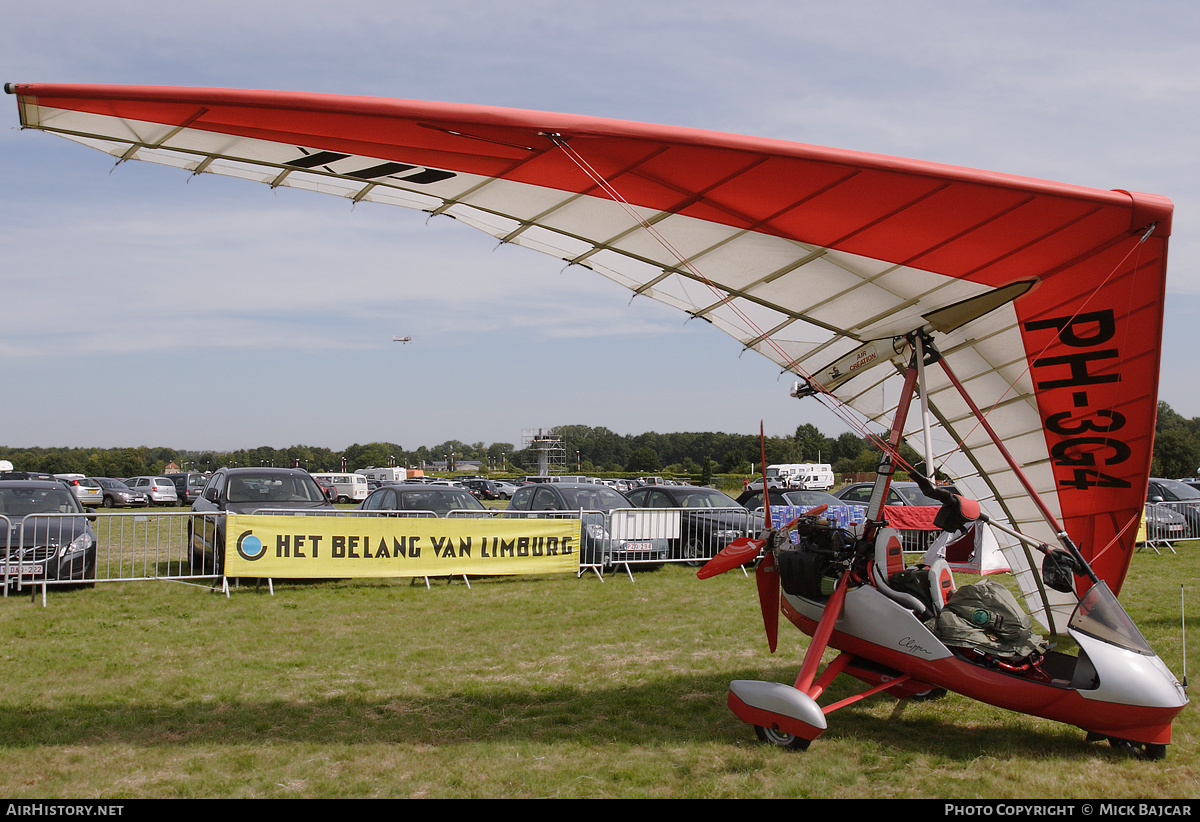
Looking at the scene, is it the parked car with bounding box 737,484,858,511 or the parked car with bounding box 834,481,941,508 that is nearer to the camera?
the parked car with bounding box 737,484,858,511

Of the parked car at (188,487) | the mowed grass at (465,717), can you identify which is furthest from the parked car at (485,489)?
the mowed grass at (465,717)

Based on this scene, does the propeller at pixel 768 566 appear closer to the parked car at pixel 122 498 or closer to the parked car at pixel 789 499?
the parked car at pixel 789 499

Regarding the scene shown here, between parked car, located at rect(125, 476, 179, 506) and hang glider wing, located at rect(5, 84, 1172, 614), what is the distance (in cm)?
4134

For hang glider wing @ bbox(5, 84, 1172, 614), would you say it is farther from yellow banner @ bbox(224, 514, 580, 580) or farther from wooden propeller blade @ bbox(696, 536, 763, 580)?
yellow banner @ bbox(224, 514, 580, 580)

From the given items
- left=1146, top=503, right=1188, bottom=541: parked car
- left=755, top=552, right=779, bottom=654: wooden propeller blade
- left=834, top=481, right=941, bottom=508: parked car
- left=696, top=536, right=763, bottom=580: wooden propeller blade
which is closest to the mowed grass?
left=755, top=552, right=779, bottom=654: wooden propeller blade

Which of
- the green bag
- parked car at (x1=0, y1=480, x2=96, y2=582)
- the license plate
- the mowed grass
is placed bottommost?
the mowed grass

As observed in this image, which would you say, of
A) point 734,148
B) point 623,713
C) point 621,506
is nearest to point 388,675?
point 623,713

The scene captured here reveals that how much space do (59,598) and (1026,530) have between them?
11625 mm

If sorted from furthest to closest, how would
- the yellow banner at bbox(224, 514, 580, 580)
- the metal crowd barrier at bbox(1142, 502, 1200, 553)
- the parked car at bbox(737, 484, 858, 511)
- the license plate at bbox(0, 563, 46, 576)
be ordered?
the parked car at bbox(737, 484, 858, 511) < the metal crowd barrier at bbox(1142, 502, 1200, 553) < the yellow banner at bbox(224, 514, 580, 580) < the license plate at bbox(0, 563, 46, 576)

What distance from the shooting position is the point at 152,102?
4.02 meters

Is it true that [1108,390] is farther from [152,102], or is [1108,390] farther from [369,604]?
[369,604]

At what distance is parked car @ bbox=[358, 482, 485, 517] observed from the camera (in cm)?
1470

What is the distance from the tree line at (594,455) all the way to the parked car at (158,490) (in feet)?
60.2

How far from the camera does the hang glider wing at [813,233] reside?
4.39 metres
